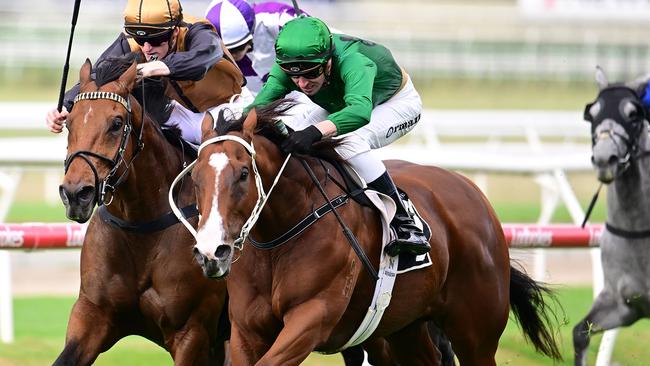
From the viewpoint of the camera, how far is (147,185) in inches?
204

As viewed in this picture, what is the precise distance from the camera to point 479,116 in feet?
42.9

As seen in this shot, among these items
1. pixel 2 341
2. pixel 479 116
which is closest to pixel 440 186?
pixel 2 341

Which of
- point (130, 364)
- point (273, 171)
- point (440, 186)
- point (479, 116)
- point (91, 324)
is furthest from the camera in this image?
point (479, 116)

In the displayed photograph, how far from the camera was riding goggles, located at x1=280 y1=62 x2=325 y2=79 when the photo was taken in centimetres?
484

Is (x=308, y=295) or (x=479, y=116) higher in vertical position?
(x=308, y=295)

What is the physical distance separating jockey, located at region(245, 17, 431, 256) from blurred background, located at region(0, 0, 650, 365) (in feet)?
4.87

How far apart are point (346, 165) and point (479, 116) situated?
26.5 feet

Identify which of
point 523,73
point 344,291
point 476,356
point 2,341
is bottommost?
point 523,73

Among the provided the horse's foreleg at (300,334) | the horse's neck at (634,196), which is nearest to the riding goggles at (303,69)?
the horse's foreleg at (300,334)

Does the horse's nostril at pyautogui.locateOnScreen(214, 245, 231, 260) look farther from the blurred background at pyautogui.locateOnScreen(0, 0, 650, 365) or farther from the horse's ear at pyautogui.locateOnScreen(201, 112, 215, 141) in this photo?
the blurred background at pyautogui.locateOnScreen(0, 0, 650, 365)

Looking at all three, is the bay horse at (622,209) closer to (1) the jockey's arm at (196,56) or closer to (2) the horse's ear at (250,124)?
(1) the jockey's arm at (196,56)

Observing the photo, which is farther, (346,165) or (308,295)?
(346,165)

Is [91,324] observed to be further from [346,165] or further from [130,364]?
[130,364]

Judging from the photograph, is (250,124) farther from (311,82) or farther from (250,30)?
(250,30)
